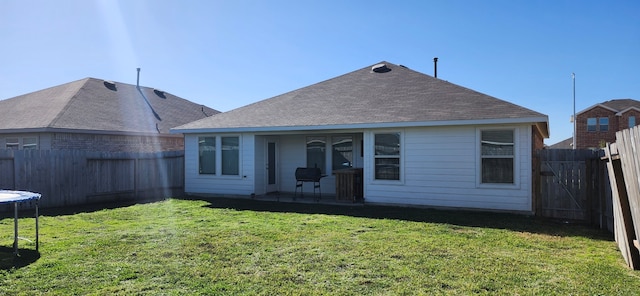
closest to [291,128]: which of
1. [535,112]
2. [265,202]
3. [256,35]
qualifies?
[265,202]

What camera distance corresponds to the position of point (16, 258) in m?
5.30

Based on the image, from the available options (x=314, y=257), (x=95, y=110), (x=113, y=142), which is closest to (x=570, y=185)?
(x=314, y=257)

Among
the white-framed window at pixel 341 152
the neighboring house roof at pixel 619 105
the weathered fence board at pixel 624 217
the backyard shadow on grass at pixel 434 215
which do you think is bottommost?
the backyard shadow on grass at pixel 434 215

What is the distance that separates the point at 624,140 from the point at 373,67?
10.8 meters

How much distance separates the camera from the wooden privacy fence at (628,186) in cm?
434

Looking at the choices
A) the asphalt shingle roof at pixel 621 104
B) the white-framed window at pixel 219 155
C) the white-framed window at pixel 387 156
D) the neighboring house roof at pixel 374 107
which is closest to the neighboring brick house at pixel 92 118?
the neighboring house roof at pixel 374 107

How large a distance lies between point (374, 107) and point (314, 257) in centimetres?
688

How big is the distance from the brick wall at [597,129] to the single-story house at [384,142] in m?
29.2

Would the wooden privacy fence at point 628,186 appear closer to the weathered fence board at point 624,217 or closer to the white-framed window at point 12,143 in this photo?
the weathered fence board at point 624,217

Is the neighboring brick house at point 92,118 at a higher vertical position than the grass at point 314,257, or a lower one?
higher

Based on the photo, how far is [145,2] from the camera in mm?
9578

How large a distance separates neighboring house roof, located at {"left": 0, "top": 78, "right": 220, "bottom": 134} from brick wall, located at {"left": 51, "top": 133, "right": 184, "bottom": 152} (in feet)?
1.16

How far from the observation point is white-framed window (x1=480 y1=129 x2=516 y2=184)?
30.0 ft

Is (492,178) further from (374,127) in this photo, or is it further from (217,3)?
(217,3)
